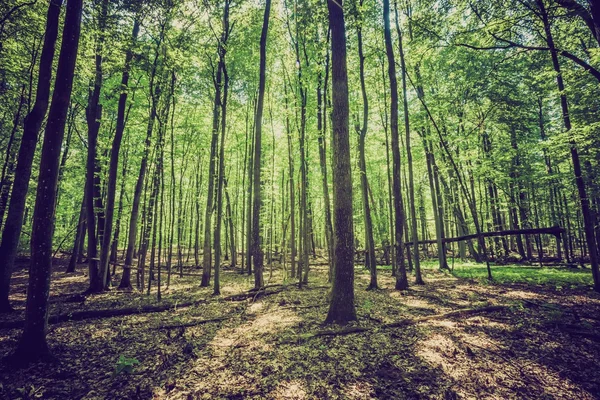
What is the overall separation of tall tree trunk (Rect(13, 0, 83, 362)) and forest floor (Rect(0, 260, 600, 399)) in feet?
1.40

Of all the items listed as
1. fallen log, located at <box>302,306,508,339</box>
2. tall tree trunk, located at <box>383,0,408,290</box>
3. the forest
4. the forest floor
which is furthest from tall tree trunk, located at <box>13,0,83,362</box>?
tall tree trunk, located at <box>383,0,408,290</box>

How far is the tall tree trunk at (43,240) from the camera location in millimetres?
4867

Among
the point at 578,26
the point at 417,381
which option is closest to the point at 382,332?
the point at 417,381

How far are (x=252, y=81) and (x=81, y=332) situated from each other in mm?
15653

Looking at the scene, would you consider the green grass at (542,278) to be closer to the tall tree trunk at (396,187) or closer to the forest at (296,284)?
the forest at (296,284)

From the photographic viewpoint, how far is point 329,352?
5191mm

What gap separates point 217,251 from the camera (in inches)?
469

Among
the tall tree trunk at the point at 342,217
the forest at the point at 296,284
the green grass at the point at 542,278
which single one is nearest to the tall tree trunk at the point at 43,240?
the forest at the point at 296,284

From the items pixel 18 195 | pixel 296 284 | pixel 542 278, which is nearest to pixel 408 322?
pixel 296 284

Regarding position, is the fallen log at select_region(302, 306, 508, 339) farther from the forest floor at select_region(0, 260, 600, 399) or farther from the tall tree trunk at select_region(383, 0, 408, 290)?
the tall tree trunk at select_region(383, 0, 408, 290)

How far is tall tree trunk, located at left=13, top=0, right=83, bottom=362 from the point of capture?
4867 mm

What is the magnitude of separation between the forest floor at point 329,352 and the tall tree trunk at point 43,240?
43 cm

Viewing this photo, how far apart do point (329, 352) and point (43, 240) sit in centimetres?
608

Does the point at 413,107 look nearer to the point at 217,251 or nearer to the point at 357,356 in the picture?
the point at 217,251
